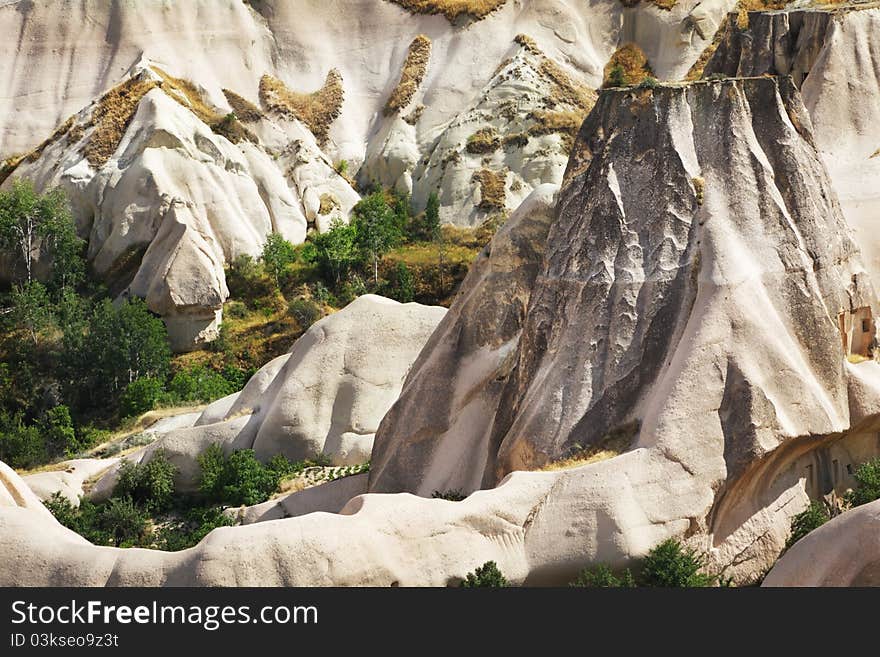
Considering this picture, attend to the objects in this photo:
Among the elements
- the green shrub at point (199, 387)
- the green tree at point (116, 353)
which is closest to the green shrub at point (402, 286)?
the green shrub at point (199, 387)

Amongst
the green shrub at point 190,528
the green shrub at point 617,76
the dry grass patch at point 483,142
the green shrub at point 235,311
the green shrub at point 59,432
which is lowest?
the green shrub at point 59,432

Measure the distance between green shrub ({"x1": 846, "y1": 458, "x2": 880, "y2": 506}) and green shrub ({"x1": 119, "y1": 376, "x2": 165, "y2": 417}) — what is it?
93.8ft

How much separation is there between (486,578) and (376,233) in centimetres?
3890

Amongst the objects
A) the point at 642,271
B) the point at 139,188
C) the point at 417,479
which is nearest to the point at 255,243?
the point at 139,188

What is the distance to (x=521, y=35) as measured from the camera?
65.2 metres

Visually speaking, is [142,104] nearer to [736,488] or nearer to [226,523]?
[226,523]

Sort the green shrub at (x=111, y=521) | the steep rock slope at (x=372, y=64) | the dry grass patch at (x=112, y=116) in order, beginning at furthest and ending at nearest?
1. the steep rock slope at (x=372, y=64)
2. the dry grass patch at (x=112, y=116)
3. the green shrub at (x=111, y=521)

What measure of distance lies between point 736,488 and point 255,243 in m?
39.3

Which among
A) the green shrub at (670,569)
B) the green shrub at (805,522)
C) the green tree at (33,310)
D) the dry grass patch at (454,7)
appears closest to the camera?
the green shrub at (670,569)

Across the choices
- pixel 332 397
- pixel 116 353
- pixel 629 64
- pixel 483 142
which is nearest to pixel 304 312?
pixel 116 353

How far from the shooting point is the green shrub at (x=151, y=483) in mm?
28672

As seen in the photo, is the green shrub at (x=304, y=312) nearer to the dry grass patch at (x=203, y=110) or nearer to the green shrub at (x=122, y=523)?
the dry grass patch at (x=203, y=110)

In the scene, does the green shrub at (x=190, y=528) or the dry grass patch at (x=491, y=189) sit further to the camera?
the dry grass patch at (x=491, y=189)

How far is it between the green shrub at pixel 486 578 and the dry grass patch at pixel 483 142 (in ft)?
149
